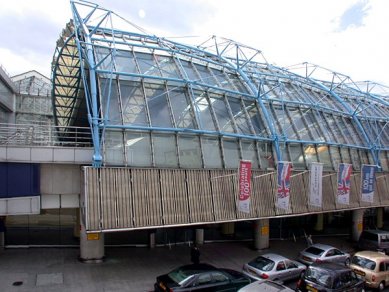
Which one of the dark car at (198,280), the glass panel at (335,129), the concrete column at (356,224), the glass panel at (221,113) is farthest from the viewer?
the glass panel at (335,129)

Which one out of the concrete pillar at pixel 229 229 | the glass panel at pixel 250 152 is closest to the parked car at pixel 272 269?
the glass panel at pixel 250 152

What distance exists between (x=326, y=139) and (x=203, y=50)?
35.8ft

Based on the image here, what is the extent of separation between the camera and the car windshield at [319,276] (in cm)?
1408

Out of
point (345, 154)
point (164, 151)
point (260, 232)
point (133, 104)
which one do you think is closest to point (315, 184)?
point (260, 232)

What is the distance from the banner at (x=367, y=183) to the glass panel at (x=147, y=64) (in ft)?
49.4

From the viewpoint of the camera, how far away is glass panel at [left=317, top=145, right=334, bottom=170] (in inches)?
992

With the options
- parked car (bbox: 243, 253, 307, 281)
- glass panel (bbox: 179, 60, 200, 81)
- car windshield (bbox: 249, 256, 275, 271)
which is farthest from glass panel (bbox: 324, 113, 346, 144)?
car windshield (bbox: 249, 256, 275, 271)

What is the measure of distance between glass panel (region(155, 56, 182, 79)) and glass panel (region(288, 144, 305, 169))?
28.3 feet

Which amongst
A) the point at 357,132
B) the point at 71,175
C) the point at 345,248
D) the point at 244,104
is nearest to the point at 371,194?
the point at 345,248

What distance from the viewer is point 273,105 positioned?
2562cm

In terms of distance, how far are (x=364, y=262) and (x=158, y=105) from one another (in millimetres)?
13182

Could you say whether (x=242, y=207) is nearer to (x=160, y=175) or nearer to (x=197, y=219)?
(x=197, y=219)

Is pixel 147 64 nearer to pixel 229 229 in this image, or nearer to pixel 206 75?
pixel 206 75

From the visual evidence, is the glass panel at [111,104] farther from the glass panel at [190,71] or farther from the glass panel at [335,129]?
the glass panel at [335,129]
